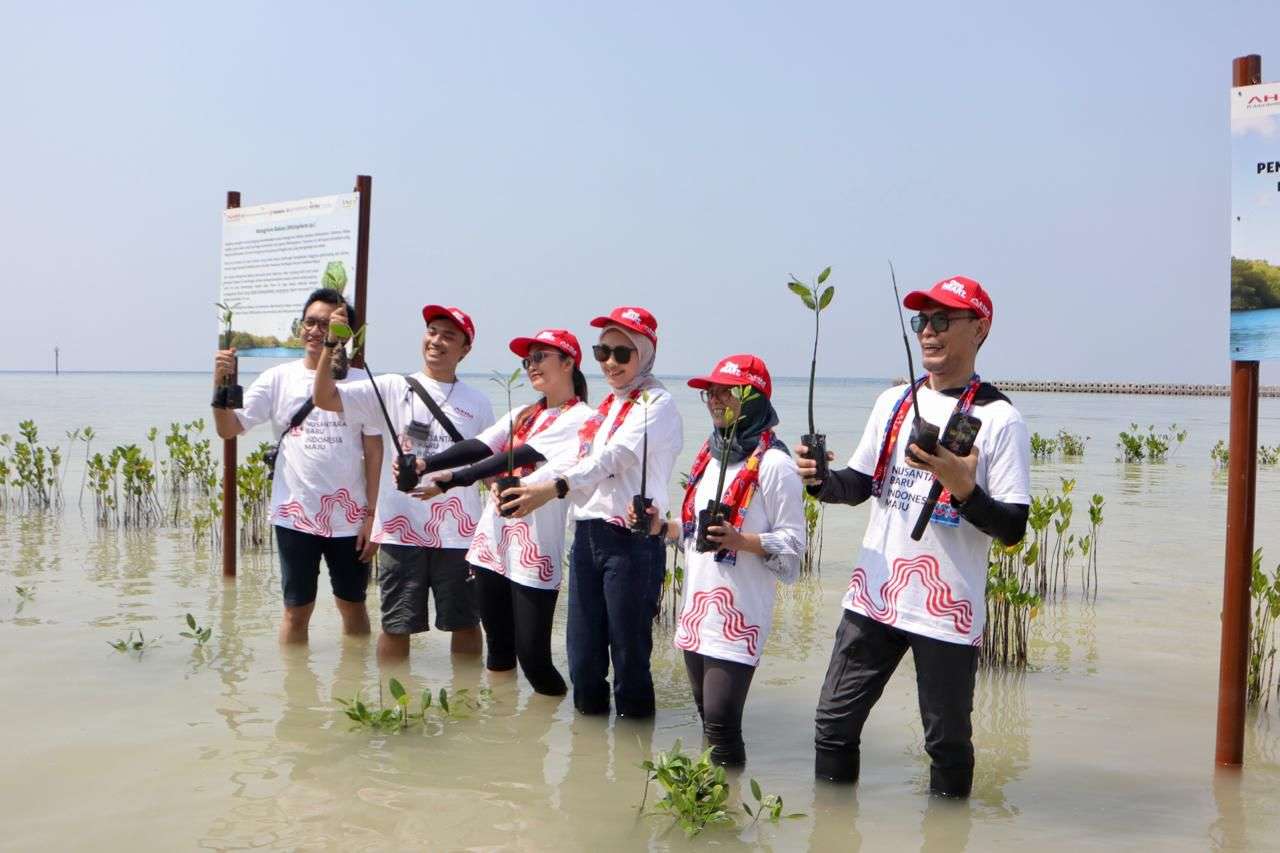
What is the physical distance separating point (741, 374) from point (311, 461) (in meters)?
2.58

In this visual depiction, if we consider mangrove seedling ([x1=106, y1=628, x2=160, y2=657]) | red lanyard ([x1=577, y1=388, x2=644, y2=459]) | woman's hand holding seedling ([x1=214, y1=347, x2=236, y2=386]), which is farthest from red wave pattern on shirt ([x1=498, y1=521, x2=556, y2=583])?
mangrove seedling ([x1=106, y1=628, x2=160, y2=657])

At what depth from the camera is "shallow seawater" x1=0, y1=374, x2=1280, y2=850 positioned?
152 inches

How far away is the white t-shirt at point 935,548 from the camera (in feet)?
11.6

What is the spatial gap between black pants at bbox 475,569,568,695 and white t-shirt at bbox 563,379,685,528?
481 mm

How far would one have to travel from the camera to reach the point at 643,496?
14.1 ft

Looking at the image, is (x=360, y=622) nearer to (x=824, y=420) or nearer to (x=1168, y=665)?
(x=1168, y=665)

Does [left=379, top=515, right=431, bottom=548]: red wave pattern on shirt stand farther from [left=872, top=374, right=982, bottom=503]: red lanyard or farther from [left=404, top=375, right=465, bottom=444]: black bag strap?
[left=872, top=374, right=982, bottom=503]: red lanyard

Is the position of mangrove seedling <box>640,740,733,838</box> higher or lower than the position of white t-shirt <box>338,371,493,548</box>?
lower

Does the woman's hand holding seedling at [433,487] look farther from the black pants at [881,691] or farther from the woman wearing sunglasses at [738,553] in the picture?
the black pants at [881,691]

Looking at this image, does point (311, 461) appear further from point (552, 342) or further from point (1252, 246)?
point (1252, 246)

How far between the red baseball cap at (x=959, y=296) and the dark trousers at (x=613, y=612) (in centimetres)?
160

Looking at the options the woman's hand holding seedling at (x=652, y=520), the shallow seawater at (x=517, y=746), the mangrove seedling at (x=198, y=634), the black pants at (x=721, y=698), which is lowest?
the shallow seawater at (x=517, y=746)

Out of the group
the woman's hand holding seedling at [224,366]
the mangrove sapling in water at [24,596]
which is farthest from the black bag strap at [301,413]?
the mangrove sapling in water at [24,596]

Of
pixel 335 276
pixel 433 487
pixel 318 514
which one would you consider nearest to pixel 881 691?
pixel 433 487
